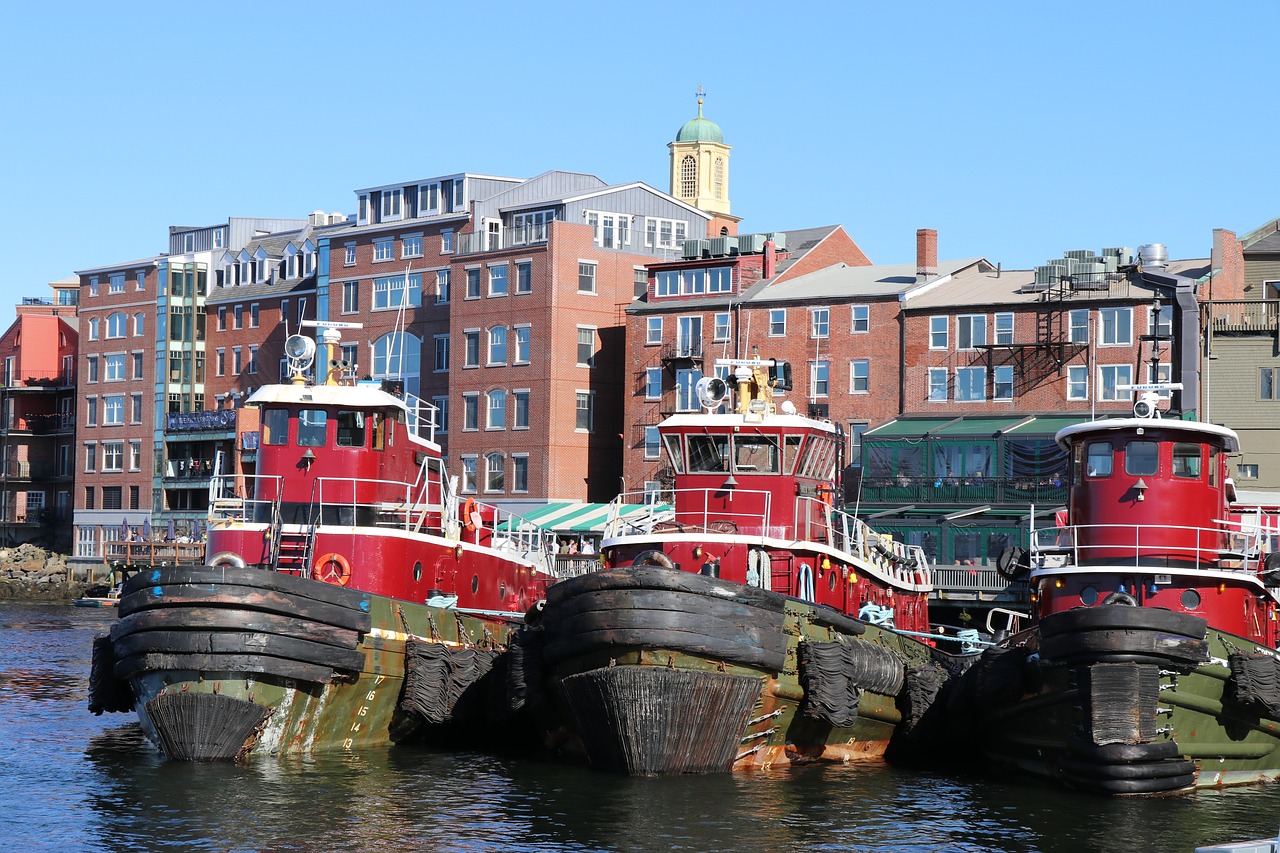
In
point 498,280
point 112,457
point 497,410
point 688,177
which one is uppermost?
Result: point 688,177

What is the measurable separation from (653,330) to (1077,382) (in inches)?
781

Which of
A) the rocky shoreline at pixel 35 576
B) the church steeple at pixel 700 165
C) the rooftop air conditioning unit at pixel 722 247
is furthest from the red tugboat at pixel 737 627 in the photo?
the church steeple at pixel 700 165

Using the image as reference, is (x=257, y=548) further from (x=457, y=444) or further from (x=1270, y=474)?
(x=457, y=444)

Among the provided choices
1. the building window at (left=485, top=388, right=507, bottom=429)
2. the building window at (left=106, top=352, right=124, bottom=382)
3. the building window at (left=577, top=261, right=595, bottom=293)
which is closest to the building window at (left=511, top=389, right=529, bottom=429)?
the building window at (left=485, top=388, right=507, bottom=429)

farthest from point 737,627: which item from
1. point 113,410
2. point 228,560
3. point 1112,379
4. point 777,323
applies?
point 113,410

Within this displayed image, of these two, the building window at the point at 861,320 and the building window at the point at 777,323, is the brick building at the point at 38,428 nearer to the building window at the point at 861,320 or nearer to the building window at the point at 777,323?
the building window at the point at 777,323

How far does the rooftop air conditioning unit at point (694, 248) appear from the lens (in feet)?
261

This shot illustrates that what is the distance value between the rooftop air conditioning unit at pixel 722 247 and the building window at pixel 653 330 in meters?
4.23

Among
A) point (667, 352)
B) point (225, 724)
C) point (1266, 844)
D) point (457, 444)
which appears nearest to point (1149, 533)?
point (1266, 844)

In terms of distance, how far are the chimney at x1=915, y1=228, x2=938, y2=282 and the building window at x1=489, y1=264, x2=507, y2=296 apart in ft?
66.9

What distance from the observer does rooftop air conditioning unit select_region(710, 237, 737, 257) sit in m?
78.9

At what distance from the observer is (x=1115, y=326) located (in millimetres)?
67125

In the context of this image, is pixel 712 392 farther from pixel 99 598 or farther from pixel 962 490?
pixel 99 598

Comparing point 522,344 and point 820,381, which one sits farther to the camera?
point 522,344
